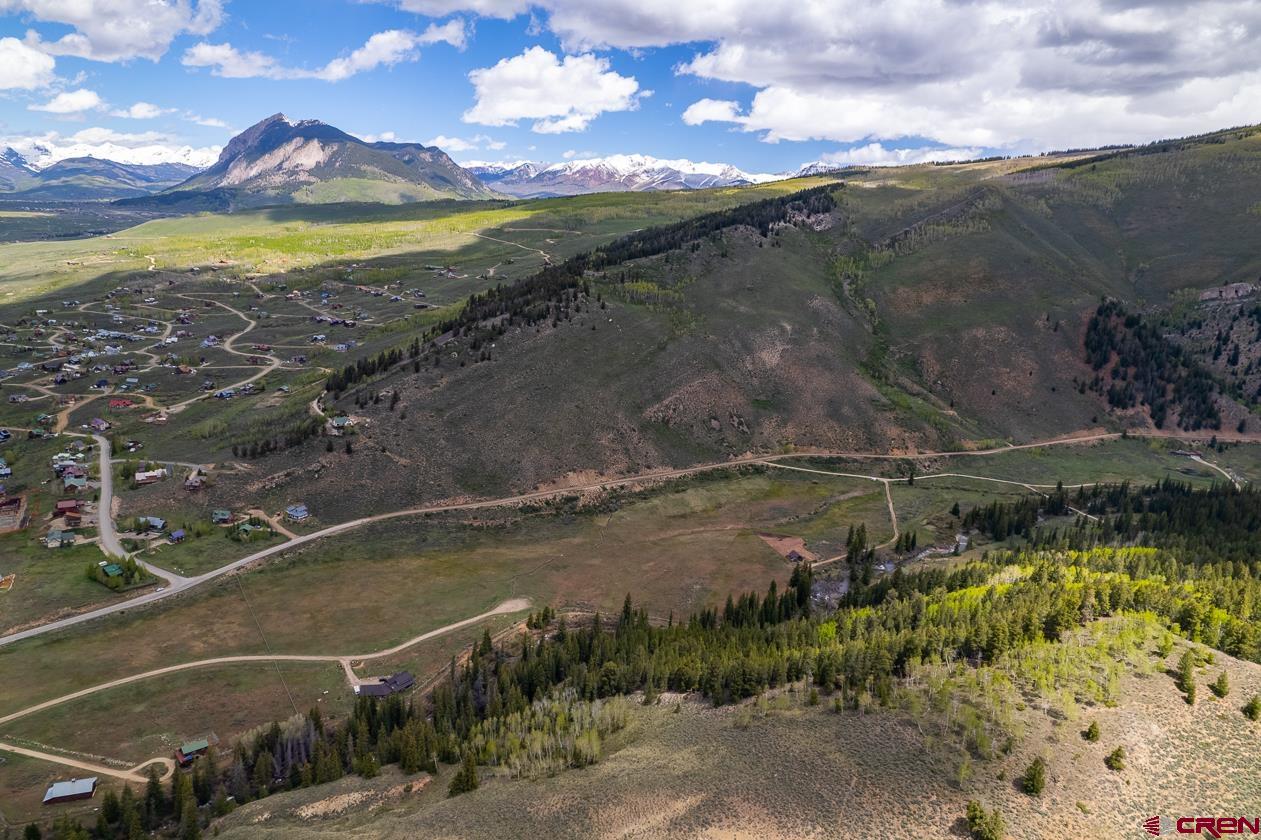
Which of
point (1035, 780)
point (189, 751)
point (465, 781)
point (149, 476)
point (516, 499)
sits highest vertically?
point (149, 476)

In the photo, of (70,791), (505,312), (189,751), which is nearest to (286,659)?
(189,751)

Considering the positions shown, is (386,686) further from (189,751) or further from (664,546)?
(664,546)

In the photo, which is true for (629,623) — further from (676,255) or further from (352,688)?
(676,255)

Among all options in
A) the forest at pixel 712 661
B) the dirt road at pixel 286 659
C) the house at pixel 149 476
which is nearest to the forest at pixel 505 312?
the house at pixel 149 476

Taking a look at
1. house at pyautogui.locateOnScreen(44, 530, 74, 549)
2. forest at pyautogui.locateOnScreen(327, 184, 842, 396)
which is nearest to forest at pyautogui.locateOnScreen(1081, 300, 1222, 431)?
forest at pyautogui.locateOnScreen(327, 184, 842, 396)

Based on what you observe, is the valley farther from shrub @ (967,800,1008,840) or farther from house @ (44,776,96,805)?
shrub @ (967,800,1008,840)

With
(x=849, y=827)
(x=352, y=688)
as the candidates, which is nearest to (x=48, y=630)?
(x=352, y=688)
